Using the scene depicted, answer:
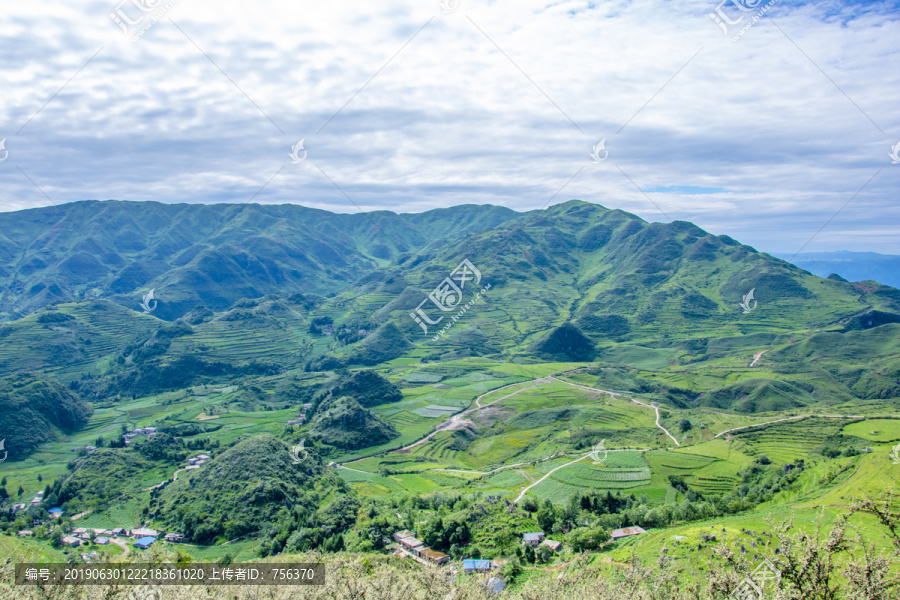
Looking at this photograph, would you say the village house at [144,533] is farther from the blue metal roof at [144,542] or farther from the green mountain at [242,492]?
the green mountain at [242,492]

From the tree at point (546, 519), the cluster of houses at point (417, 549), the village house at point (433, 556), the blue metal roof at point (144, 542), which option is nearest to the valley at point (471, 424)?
the tree at point (546, 519)

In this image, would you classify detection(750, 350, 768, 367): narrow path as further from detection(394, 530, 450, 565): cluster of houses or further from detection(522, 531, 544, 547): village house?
detection(394, 530, 450, 565): cluster of houses

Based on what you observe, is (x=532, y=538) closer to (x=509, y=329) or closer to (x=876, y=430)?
(x=876, y=430)

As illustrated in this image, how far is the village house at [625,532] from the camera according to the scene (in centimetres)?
3726

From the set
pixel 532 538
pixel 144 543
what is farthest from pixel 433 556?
pixel 144 543

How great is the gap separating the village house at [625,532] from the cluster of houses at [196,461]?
168ft

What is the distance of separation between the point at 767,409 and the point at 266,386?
93376mm

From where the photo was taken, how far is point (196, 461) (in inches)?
2574

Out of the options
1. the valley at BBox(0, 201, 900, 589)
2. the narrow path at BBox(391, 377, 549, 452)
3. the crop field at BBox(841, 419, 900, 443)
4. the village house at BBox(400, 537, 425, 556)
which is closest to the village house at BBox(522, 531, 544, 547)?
the valley at BBox(0, 201, 900, 589)

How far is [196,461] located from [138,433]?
21125 mm

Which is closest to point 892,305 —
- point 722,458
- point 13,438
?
point 722,458

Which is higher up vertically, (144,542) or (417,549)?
(417,549)

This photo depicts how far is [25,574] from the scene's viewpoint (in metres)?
22.7

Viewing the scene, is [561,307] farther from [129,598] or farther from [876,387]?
[129,598]
